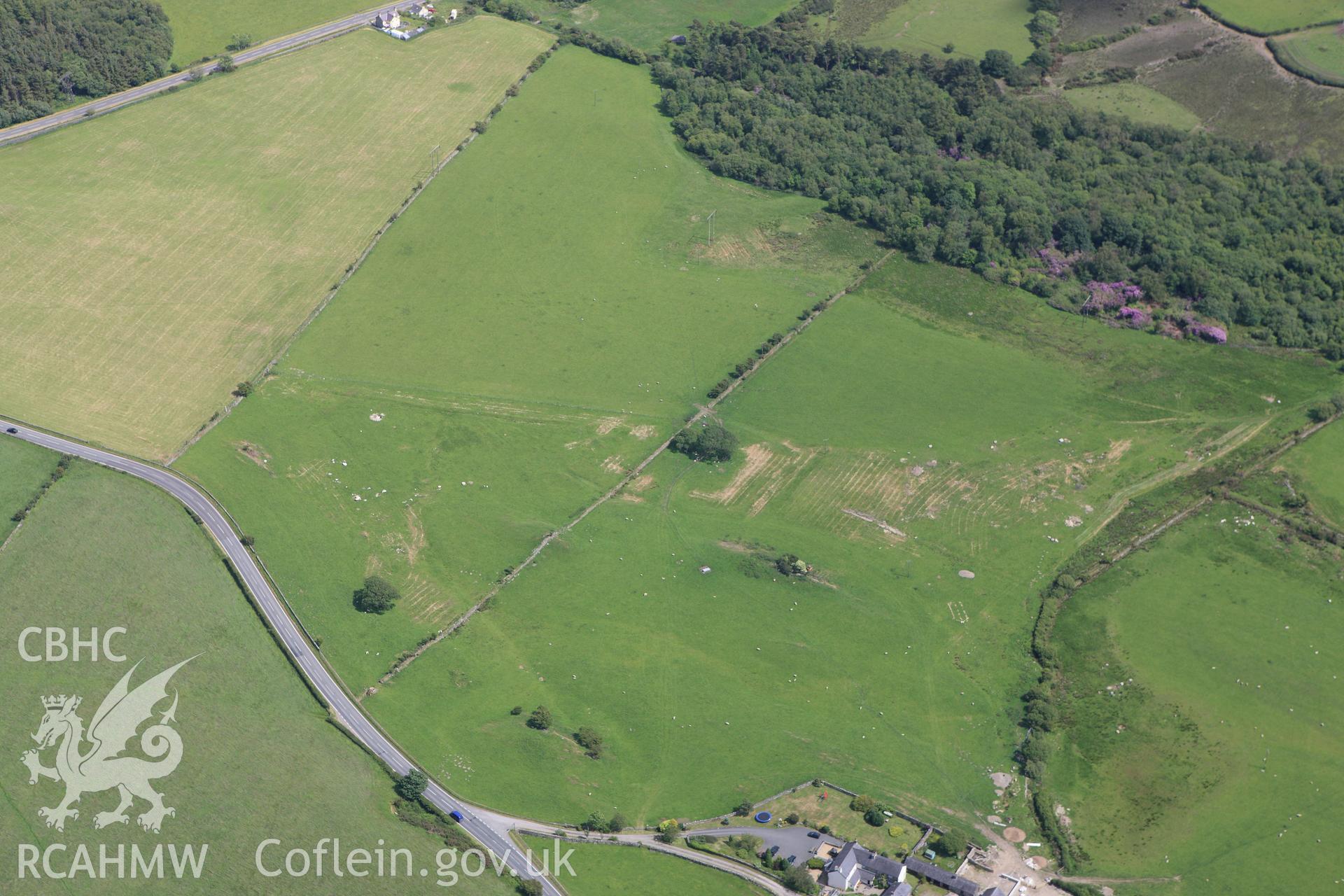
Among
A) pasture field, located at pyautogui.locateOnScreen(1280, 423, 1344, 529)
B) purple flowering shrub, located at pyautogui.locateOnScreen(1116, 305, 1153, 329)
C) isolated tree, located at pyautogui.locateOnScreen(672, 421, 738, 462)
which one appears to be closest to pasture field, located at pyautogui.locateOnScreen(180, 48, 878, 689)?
isolated tree, located at pyautogui.locateOnScreen(672, 421, 738, 462)

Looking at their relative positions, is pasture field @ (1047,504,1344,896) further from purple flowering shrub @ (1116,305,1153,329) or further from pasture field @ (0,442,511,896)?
pasture field @ (0,442,511,896)

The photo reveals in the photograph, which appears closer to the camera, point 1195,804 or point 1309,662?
point 1195,804

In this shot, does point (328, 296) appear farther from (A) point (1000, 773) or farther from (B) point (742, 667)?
(A) point (1000, 773)

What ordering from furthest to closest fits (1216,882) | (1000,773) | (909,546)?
(909,546) → (1000,773) → (1216,882)

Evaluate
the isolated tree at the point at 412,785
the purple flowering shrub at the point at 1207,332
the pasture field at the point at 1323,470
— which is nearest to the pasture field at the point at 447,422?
the isolated tree at the point at 412,785

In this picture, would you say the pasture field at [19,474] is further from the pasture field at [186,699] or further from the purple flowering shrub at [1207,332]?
→ the purple flowering shrub at [1207,332]

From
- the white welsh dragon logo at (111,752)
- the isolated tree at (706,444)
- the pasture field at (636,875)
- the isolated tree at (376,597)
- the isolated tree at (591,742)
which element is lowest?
the pasture field at (636,875)

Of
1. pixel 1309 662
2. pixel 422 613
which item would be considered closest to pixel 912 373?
pixel 1309 662
